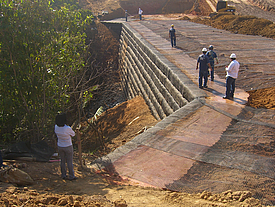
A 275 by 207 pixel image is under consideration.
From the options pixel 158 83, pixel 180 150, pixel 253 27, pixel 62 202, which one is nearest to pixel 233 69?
pixel 180 150

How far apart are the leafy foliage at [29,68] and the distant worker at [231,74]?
4.96 meters

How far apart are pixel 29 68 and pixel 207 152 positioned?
5.02m

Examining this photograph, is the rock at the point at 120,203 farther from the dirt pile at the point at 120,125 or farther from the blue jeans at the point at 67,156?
the dirt pile at the point at 120,125

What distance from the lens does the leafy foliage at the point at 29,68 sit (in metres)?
6.69

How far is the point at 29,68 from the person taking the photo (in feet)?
23.2

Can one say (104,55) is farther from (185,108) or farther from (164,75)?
(185,108)

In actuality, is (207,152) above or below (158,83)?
below

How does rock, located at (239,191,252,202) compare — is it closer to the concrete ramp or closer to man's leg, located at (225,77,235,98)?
the concrete ramp

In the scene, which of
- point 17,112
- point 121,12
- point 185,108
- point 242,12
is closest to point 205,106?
point 185,108

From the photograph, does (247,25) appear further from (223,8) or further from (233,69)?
(233,69)

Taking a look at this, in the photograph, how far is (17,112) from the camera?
7188 mm

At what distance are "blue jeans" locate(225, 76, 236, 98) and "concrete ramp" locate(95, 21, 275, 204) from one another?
0.27 metres

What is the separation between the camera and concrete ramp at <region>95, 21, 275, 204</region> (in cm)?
477

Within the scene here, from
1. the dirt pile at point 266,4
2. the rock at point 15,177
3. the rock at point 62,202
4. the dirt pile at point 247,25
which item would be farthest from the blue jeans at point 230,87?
the dirt pile at point 266,4
